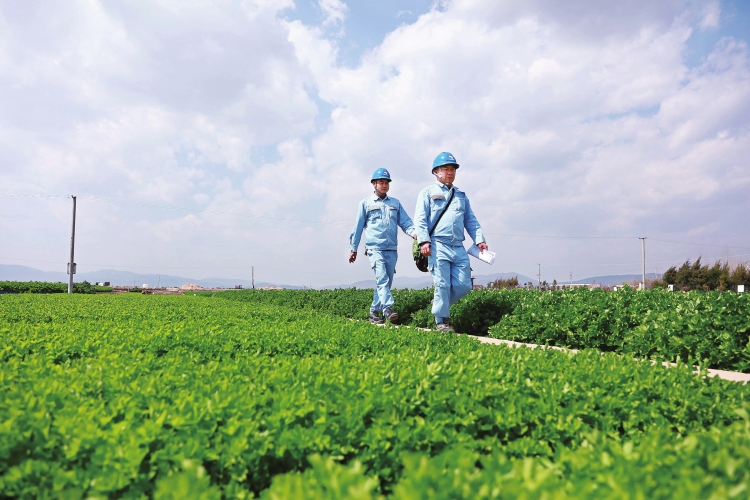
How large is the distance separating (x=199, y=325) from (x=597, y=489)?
4929mm

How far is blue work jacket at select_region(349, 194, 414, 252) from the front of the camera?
352 inches

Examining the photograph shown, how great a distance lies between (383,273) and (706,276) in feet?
172

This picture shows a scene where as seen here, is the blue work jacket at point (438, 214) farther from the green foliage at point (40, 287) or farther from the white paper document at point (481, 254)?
the green foliage at point (40, 287)

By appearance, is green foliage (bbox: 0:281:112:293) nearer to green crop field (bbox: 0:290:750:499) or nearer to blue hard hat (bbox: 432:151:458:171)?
blue hard hat (bbox: 432:151:458:171)

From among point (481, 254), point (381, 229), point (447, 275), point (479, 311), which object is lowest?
point (479, 311)

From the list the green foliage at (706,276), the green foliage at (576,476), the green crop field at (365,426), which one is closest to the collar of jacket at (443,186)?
the green crop field at (365,426)

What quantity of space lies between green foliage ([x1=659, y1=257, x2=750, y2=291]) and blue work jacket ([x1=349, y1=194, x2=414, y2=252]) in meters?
45.7

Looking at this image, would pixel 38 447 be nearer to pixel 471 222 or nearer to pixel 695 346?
pixel 695 346

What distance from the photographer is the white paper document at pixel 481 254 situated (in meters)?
7.70

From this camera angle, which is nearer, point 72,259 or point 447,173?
point 447,173

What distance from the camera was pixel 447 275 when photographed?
7.53 m

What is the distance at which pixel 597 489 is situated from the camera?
155 centimetres

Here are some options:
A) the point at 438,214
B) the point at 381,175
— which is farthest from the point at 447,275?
the point at 381,175

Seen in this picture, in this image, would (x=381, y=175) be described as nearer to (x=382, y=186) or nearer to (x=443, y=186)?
(x=382, y=186)
